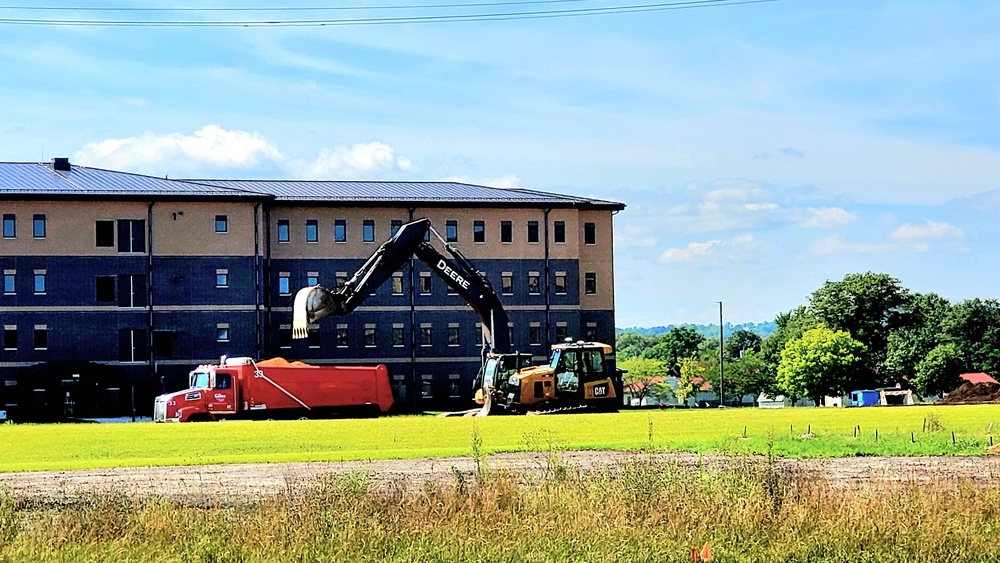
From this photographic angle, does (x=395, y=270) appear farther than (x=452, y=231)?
No

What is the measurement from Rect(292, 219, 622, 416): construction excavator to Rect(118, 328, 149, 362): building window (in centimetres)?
2230

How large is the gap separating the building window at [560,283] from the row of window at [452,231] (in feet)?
6.96

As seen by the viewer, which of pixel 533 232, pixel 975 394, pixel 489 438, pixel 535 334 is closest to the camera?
pixel 489 438

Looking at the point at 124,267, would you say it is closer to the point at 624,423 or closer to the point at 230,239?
the point at 230,239

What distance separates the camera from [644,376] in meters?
153

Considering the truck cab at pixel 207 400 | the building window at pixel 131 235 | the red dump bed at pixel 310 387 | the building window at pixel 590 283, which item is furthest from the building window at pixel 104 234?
the building window at pixel 590 283

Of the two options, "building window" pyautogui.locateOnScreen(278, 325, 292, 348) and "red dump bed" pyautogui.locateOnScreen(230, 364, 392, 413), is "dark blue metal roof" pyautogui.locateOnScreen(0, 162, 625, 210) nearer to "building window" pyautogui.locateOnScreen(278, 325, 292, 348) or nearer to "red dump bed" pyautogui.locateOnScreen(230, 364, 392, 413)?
"building window" pyautogui.locateOnScreen(278, 325, 292, 348)

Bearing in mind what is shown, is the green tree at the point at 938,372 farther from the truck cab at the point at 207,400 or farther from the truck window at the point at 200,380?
the truck cab at the point at 207,400

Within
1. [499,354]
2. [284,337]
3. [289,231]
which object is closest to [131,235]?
[289,231]

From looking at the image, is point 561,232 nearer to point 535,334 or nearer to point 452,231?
point 535,334

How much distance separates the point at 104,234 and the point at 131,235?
1.51 meters

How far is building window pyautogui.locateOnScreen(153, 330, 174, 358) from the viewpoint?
8412 cm

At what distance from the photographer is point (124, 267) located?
83.8m

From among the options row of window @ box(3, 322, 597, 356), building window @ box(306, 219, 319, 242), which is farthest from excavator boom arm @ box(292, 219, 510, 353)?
building window @ box(306, 219, 319, 242)
